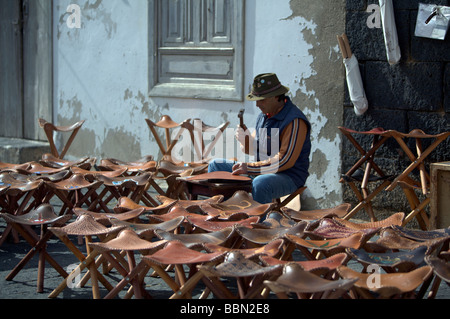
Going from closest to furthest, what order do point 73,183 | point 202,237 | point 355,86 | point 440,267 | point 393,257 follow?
point 440,267 < point 393,257 < point 202,237 < point 73,183 < point 355,86

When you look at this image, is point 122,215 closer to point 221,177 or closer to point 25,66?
point 221,177

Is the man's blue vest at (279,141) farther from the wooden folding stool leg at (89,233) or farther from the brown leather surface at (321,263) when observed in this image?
the brown leather surface at (321,263)

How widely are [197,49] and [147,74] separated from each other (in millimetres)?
785

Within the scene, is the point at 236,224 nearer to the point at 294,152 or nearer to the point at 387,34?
the point at 294,152

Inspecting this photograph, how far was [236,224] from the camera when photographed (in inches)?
148

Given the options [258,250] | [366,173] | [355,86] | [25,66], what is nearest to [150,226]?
[258,250]

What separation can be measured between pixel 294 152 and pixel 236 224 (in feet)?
5.24

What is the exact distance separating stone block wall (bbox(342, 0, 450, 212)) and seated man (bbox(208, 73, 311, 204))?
0.84m

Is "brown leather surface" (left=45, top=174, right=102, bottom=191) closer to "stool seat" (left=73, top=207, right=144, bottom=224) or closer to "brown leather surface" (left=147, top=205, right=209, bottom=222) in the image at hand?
"stool seat" (left=73, top=207, right=144, bottom=224)

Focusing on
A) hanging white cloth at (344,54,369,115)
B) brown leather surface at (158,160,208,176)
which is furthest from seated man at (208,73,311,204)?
hanging white cloth at (344,54,369,115)

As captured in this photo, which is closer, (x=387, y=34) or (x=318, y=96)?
(x=387, y=34)

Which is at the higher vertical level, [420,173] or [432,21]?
[432,21]

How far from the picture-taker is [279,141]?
17.7 feet

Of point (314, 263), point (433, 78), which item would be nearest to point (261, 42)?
point (433, 78)
